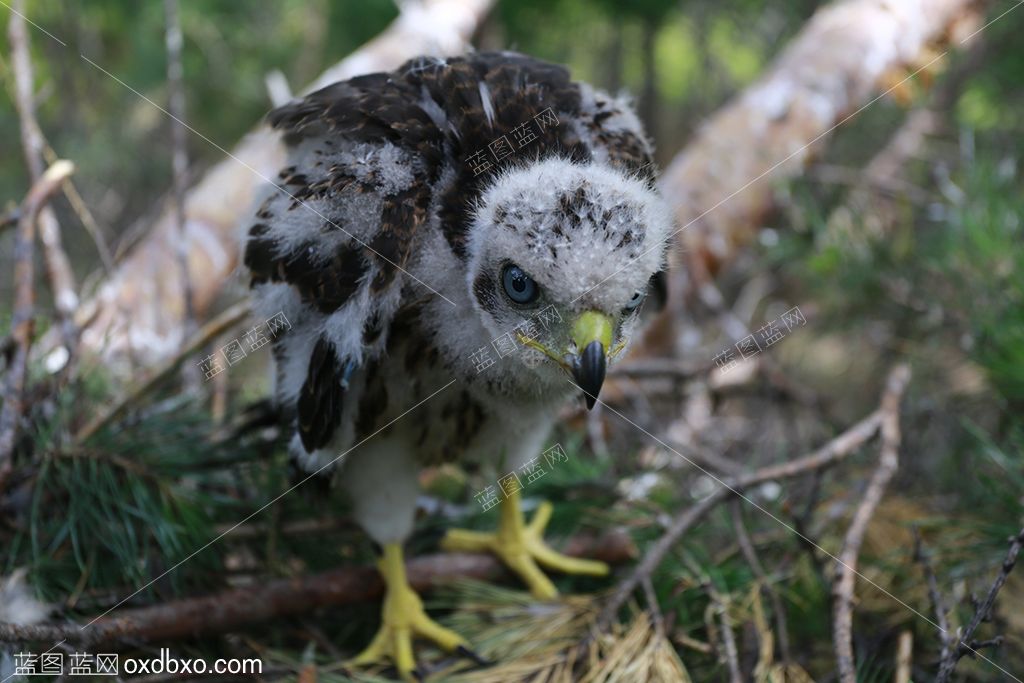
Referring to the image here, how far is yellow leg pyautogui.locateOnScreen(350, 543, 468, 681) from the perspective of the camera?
5.69 ft

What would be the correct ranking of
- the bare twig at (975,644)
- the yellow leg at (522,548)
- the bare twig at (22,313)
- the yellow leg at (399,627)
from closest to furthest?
the bare twig at (975,644), the bare twig at (22,313), the yellow leg at (399,627), the yellow leg at (522,548)

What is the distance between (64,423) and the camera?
1.77 meters

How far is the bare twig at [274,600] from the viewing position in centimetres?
138

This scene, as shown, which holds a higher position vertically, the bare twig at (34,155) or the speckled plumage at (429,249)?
the bare twig at (34,155)

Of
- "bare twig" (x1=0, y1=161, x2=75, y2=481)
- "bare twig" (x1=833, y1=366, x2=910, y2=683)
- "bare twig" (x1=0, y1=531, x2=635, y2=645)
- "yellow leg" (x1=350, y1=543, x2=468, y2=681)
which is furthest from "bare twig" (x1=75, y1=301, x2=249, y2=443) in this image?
"bare twig" (x1=833, y1=366, x2=910, y2=683)

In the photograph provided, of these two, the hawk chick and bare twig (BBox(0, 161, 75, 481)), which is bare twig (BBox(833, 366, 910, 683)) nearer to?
the hawk chick

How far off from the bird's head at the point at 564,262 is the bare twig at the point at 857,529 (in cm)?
58

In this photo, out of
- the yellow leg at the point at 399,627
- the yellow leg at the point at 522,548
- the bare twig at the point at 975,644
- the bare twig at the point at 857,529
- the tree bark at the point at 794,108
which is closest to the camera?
the bare twig at the point at 975,644

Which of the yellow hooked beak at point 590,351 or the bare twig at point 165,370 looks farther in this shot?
the bare twig at point 165,370

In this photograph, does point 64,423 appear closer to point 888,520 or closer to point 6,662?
point 6,662

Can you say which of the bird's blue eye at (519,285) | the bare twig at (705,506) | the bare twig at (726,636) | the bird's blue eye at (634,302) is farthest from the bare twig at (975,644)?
the bird's blue eye at (519,285)

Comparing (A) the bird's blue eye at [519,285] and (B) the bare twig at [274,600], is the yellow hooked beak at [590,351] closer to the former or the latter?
(A) the bird's blue eye at [519,285]

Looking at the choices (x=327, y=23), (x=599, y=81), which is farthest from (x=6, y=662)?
(x=599, y=81)

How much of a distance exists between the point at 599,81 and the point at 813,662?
4148 mm
